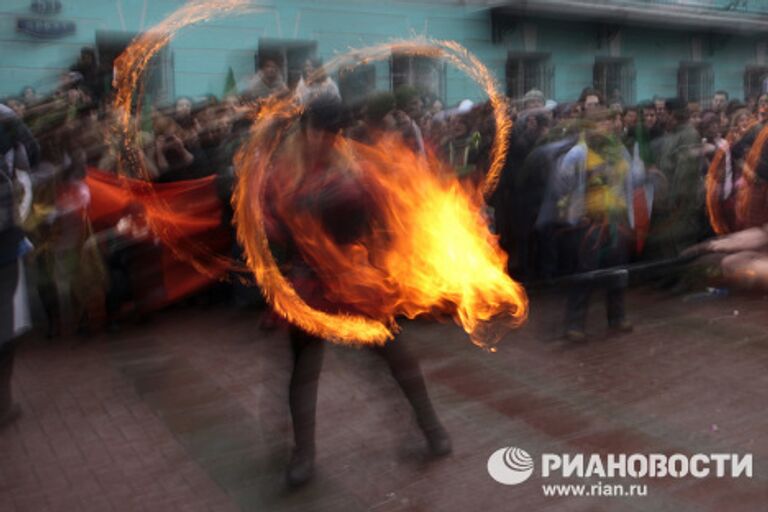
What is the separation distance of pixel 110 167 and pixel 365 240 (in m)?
3.61

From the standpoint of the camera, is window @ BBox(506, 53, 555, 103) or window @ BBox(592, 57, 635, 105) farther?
window @ BBox(592, 57, 635, 105)

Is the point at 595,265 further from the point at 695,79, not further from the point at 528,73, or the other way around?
the point at 695,79

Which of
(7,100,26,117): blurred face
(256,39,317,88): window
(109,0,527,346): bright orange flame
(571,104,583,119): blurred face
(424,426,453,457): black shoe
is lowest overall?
(424,426,453,457): black shoe

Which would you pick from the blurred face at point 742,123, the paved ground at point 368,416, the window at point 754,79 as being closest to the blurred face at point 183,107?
the paved ground at point 368,416

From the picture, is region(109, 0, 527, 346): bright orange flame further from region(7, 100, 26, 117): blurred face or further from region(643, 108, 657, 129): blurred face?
region(643, 108, 657, 129): blurred face

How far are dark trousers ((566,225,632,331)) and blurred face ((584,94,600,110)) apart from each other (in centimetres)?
104

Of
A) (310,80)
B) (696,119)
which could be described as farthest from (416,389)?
(696,119)

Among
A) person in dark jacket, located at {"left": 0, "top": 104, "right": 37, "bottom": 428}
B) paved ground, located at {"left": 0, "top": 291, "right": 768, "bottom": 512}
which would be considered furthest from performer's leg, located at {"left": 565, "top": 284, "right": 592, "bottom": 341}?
person in dark jacket, located at {"left": 0, "top": 104, "right": 37, "bottom": 428}

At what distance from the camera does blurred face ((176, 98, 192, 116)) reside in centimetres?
763

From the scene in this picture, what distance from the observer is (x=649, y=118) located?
9000 millimetres

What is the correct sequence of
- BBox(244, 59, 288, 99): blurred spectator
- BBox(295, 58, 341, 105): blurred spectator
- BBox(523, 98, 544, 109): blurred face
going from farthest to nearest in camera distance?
BBox(523, 98, 544, 109): blurred face < BBox(244, 59, 288, 99): blurred spectator < BBox(295, 58, 341, 105): blurred spectator

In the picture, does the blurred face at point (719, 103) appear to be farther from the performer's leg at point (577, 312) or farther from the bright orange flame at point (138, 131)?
the bright orange flame at point (138, 131)

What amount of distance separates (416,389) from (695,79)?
1250 cm

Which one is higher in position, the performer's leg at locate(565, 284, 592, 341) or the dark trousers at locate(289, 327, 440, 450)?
the dark trousers at locate(289, 327, 440, 450)
